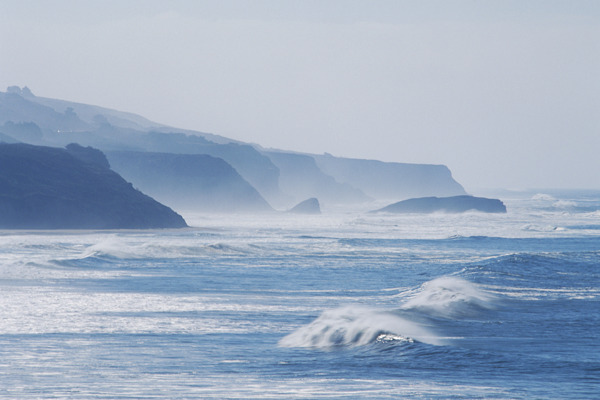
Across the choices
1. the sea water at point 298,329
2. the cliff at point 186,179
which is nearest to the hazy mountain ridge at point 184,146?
the cliff at point 186,179

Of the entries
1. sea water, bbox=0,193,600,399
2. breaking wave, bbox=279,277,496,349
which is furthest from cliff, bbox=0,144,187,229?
breaking wave, bbox=279,277,496,349

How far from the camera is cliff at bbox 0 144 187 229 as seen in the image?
2414 inches

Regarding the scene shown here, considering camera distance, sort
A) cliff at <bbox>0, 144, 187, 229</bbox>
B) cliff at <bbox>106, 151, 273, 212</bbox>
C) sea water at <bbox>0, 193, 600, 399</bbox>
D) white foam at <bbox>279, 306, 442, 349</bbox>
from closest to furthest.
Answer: sea water at <bbox>0, 193, 600, 399</bbox>
white foam at <bbox>279, 306, 442, 349</bbox>
cliff at <bbox>0, 144, 187, 229</bbox>
cliff at <bbox>106, 151, 273, 212</bbox>

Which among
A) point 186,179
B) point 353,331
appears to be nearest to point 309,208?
point 186,179

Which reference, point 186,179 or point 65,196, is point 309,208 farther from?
point 65,196

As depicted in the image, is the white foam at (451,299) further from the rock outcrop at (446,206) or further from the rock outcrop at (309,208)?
the rock outcrop at (446,206)

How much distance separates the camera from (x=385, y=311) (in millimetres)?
18828

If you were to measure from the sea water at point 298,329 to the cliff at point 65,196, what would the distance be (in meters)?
27.3

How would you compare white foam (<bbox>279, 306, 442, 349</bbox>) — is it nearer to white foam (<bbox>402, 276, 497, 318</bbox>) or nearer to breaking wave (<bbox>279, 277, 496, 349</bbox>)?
breaking wave (<bbox>279, 277, 496, 349</bbox>)

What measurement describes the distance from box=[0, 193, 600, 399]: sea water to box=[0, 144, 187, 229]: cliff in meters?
27.3

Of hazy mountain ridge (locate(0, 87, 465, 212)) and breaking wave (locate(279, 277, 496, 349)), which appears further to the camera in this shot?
hazy mountain ridge (locate(0, 87, 465, 212))

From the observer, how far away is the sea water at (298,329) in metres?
11.7

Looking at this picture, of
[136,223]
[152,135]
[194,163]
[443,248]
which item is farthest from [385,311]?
[152,135]

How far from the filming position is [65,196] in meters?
63.0
